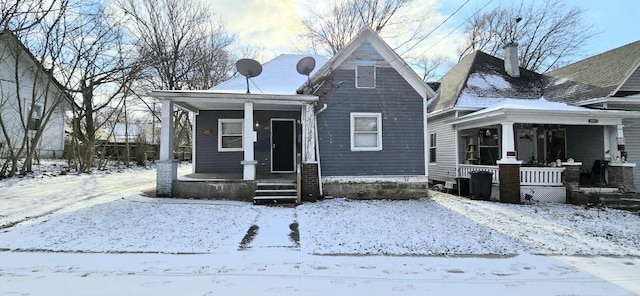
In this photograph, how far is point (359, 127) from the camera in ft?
33.6

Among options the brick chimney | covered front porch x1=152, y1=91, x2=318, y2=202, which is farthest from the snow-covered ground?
the brick chimney

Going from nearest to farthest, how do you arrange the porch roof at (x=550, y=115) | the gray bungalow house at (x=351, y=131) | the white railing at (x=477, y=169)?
the gray bungalow house at (x=351, y=131), the porch roof at (x=550, y=115), the white railing at (x=477, y=169)

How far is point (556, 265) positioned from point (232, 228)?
535cm

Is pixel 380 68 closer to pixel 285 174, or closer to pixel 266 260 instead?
pixel 285 174

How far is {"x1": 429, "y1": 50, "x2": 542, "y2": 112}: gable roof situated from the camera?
1252 cm

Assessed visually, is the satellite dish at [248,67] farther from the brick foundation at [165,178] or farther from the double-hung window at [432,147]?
the double-hung window at [432,147]

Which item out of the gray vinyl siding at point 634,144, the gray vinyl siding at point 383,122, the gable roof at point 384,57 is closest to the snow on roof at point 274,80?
the gable roof at point 384,57

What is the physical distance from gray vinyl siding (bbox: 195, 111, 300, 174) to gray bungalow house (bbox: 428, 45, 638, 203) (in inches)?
244

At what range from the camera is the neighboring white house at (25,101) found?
1283 centimetres

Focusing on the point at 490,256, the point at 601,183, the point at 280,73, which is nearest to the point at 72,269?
the point at 490,256

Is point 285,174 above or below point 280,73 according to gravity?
below

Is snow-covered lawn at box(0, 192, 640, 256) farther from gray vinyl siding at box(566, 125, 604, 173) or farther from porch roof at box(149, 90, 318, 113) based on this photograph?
gray vinyl siding at box(566, 125, 604, 173)

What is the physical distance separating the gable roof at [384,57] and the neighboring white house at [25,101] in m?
10.7

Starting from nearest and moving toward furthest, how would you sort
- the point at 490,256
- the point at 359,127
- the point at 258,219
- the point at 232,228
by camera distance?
the point at 490,256
the point at 232,228
the point at 258,219
the point at 359,127
